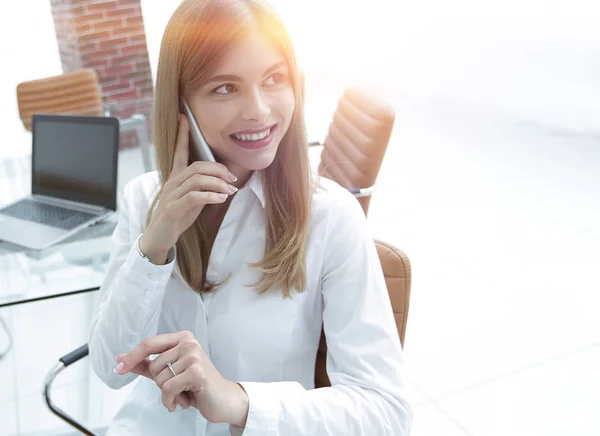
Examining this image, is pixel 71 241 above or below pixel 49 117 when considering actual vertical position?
below

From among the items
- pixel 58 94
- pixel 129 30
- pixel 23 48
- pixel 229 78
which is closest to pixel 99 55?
pixel 129 30

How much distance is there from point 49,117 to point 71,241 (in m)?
0.50

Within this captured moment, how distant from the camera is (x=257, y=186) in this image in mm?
1099

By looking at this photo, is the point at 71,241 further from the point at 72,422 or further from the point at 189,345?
the point at 189,345

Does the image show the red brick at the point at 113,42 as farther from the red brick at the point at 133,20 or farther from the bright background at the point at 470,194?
the bright background at the point at 470,194

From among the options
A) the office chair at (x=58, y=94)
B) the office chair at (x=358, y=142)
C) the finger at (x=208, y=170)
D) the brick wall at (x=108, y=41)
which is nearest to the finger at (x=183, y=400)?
the finger at (x=208, y=170)

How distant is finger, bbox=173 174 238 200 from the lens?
38.0 inches

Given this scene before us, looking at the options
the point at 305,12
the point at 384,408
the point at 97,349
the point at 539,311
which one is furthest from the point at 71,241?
the point at 305,12

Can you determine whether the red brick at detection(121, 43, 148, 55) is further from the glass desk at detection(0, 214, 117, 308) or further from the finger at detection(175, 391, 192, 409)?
the finger at detection(175, 391, 192, 409)

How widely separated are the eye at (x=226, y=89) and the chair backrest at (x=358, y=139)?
799 mm

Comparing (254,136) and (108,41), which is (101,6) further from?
(254,136)

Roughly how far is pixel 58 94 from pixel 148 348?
248 centimetres

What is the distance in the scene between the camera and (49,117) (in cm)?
194

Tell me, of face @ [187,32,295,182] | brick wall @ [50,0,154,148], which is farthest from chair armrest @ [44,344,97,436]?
brick wall @ [50,0,154,148]
